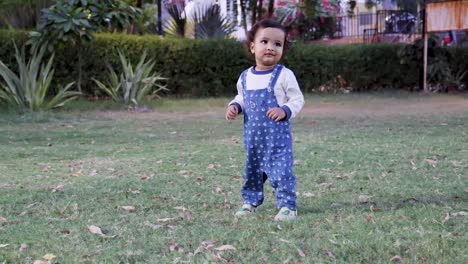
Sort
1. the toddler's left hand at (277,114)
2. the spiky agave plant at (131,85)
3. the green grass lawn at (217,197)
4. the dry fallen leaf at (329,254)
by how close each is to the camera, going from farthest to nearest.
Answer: the spiky agave plant at (131,85)
the toddler's left hand at (277,114)
the green grass lawn at (217,197)
the dry fallen leaf at (329,254)

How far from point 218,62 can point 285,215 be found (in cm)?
1290

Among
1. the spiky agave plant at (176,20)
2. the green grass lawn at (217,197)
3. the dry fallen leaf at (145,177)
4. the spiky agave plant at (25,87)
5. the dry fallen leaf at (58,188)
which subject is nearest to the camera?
the green grass lawn at (217,197)

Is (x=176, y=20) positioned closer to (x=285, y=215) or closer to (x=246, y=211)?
(x=246, y=211)

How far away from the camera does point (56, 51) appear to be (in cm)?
1426

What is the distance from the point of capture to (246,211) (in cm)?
406

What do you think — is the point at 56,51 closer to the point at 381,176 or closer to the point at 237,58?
the point at 237,58

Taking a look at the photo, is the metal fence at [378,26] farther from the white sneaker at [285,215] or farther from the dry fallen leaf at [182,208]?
the white sneaker at [285,215]

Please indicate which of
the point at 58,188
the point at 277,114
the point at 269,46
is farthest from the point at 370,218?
the point at 58,188

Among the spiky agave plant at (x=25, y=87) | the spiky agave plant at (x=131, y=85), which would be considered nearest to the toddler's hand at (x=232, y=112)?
the spiky agave plant at (x=25, y=87)

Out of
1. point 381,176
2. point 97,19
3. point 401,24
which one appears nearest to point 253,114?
point 381,176

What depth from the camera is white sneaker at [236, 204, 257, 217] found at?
402cm

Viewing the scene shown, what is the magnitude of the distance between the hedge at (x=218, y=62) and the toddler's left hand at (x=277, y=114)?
1134 cm

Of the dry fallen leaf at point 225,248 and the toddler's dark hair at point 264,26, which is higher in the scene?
the toddler's dark hair at point 264,26

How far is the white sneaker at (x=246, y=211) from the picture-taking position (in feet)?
13.2
